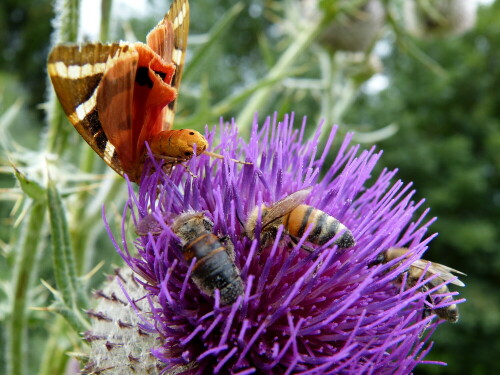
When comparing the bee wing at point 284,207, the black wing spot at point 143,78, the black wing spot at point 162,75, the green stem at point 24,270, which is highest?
the black wing spot at point 162,75

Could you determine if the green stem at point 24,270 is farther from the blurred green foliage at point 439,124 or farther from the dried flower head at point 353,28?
the blurred green foliage at point 439,124

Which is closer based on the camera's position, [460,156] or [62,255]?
[62,255]

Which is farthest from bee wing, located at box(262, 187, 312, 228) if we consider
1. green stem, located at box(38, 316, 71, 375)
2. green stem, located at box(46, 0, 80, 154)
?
green stem, located at box(38, 316, 71, 375)

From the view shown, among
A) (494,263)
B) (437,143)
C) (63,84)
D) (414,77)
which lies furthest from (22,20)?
(63,84)

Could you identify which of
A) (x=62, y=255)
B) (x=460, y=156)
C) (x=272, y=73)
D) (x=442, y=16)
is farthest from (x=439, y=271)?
(x=460, y=156)

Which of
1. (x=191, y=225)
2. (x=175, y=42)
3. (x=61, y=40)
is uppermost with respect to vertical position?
(x=61, y=40)

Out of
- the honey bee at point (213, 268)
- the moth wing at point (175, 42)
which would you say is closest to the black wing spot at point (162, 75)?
the moth wing at point (175, 42)

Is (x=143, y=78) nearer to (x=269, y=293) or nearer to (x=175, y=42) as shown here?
(x=175, y=42)

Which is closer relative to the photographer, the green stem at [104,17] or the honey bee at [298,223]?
the honey bee at [298,223]
